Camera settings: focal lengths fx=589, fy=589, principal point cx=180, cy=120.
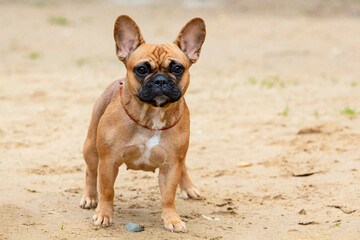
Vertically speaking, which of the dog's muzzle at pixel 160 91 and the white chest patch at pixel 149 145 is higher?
the dog's muzzle at pixel 160 91

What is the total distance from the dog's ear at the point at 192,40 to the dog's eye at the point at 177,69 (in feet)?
1.15

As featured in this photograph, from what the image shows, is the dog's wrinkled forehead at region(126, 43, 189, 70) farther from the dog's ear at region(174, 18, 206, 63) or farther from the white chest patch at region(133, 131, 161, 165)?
the white chest patch at region(133, 131, 161, 165)

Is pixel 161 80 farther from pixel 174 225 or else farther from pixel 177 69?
pixel 174 225

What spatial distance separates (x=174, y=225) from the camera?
14.8 ft

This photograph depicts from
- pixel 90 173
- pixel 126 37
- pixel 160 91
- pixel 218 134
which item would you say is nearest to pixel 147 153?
pixel 160 91

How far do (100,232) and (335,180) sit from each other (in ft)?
7.76

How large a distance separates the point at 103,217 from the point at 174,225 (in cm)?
55

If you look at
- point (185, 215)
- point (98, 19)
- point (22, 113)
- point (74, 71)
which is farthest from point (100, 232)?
point (98, 19)

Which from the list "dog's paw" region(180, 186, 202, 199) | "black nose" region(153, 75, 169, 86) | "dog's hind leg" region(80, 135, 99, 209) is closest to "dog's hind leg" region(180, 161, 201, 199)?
"dog's paw" region(180, 186, 202, 199)

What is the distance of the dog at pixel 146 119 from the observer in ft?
14.2

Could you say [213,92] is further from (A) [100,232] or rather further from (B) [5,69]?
(A) [100,232]

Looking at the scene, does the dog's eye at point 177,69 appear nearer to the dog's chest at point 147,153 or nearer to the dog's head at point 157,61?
the dog's head at point 157,61

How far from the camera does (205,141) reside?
725 cm

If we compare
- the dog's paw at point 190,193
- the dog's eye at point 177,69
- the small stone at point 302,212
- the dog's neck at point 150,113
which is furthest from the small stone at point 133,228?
the small stone at point 302,212
